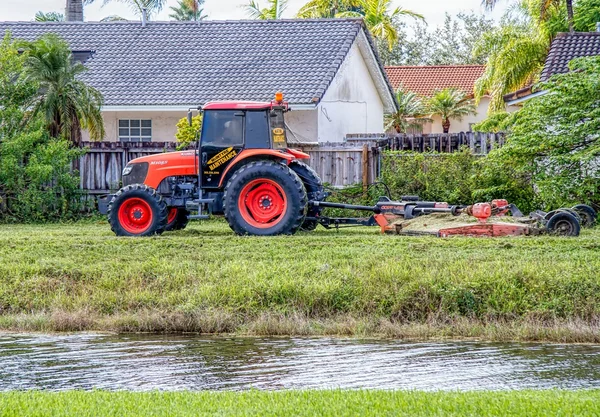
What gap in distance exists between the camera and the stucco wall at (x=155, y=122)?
31.2 metres

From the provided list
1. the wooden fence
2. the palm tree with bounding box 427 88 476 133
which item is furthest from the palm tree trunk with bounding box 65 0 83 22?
the palm tree with bounding box 427 88 476 133

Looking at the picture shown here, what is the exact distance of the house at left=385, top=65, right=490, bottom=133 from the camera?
56.3 m

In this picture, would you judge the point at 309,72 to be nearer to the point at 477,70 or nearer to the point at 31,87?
the point at 31,87

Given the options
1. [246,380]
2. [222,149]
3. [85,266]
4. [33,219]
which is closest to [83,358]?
[246,380]

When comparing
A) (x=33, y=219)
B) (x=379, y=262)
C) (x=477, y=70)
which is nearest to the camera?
(x=379, y=262)

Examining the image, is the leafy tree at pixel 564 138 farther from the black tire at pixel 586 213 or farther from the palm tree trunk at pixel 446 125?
the palm tree trunk at pixel 446 125

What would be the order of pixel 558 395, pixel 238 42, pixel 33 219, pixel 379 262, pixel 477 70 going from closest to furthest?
pixel 558 395 → pixel 379 262 → pixel 33 219 → pixel 238 42 → pixel 477 70

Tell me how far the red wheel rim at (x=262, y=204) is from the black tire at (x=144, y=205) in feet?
4.66

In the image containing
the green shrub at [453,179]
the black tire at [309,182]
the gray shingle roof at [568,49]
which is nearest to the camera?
the black tire at [309,182]

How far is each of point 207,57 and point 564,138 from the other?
1493 centimetres

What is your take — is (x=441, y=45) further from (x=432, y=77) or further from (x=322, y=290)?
(x=322, y=290)

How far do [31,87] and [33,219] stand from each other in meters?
3.00

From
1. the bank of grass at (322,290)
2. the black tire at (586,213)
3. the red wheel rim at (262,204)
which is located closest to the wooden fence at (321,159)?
the black tire at (586,213)

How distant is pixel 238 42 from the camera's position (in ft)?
109
